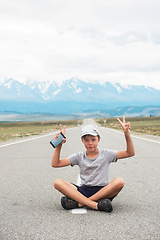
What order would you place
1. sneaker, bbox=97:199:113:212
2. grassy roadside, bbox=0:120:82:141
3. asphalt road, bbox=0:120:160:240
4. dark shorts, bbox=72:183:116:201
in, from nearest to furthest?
1. asphalt road, bbox=0:120:160:240
2. sneaker, bbox=97:199:113:212
3. dark shorts, bbox=72:183:116:201
4. grassy roadside, bbox=0:120:82:141

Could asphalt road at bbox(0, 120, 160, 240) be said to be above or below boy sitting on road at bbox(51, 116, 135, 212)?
below

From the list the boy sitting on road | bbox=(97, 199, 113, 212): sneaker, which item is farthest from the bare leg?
bbox=(97, 199, 113, 212): sneaker

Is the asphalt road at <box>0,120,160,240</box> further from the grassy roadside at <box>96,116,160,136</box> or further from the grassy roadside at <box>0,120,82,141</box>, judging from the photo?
the grassy roadside at <box>96,116,160,136</box>

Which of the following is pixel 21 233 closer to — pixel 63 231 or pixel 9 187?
pixel 63 231

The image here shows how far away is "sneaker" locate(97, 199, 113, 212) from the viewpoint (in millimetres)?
4238

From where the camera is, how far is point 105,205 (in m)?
4.24

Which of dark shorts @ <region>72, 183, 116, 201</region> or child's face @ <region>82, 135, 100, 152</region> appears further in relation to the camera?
dark shorts @ <region>72, 183, 116, 201</region>

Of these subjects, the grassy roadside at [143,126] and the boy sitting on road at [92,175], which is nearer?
the boy sitting on road at [92,175]

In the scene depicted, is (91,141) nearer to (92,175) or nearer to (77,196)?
(92,175)

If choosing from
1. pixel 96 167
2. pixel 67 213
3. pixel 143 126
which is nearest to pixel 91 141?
pixel 96 167

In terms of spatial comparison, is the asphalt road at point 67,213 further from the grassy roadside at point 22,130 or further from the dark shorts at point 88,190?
the grassy roadside at point 22,130

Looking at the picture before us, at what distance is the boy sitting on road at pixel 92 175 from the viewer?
4.38 m

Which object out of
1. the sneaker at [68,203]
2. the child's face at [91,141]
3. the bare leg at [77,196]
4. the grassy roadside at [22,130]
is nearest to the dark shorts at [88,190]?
the bare leg at [77,196]

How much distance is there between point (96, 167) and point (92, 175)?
0.15 metres
